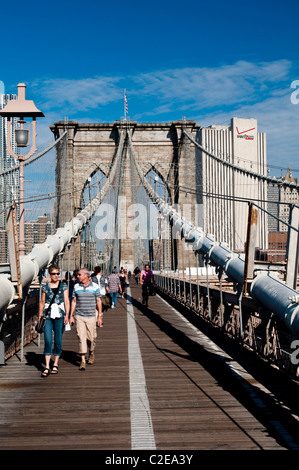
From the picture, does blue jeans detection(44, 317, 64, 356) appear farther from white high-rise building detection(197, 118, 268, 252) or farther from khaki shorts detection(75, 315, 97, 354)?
white high-rise building detection(197, 118, 268, 252)

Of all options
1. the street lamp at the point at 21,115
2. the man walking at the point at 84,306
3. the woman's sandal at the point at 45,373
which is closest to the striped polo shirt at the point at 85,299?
the man walking at the point at 84,306

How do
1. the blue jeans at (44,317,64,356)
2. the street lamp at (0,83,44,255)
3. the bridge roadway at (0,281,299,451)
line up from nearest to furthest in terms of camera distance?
1. the bridge roadway at (0,281,299,451)
2. the blue jeans at (44,317,64,356)
3. the street lamp at (0,83,44,255)

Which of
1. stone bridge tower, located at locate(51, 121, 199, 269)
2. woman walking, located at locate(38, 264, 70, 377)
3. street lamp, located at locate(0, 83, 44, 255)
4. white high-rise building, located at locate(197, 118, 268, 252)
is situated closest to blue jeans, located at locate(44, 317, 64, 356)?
woman walking, located at locate(38, 264, 70, 377)

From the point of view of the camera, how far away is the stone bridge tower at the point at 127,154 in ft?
128

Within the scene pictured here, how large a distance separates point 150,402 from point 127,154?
36.3 m

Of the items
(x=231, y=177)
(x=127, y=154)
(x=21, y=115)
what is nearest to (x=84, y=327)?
(x=21, y=115)

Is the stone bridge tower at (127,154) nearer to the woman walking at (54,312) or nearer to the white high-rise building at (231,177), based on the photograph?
the white high-rise building at (231,177)

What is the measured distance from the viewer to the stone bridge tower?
128ft

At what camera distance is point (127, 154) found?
1590 inches

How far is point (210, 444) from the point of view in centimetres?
374

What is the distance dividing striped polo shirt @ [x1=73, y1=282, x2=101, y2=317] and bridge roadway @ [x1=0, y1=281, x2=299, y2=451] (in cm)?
65

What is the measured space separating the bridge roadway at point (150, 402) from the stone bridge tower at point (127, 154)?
31887 millimetres

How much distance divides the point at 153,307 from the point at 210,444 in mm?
11153
